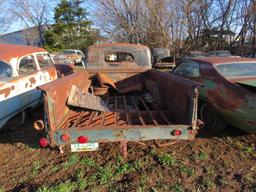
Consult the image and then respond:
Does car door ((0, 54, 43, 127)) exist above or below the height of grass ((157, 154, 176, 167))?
above

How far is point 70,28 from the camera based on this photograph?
123 feet

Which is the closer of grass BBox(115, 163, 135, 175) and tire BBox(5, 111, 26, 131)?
grass BBox(115, 163, 135, 175)

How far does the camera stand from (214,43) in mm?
25500

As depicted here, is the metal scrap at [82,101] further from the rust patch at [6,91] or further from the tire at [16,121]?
the tire at [16,121]

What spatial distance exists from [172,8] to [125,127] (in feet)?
79.1

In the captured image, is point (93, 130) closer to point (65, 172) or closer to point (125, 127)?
point (125, 127)

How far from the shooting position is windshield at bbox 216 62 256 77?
16.1 ft

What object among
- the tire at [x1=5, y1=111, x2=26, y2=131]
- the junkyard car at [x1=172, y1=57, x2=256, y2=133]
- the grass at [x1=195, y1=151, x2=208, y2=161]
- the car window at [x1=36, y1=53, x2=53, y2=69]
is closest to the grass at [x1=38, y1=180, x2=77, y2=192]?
the grass at [x1=195, y1=151, x2=208, y2=161]

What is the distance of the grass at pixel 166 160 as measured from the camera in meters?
3.86

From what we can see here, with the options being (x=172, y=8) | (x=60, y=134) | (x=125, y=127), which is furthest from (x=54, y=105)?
(x=172, y=8)

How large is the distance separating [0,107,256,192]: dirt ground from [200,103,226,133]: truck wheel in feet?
0.72

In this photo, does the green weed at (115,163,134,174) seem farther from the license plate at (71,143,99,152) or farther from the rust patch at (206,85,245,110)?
the rust patch at (206,85,245,110)

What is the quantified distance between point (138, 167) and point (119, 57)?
3777 millimetres

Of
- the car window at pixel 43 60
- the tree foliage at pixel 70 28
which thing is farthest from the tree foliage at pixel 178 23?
the car window at pixel 43 60
